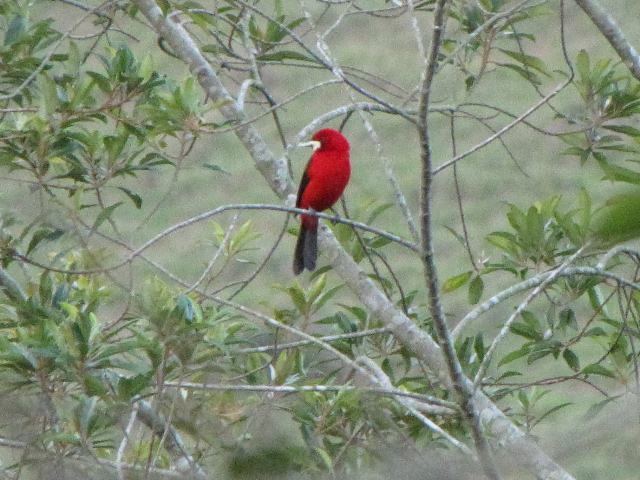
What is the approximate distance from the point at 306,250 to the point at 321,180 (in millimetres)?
495

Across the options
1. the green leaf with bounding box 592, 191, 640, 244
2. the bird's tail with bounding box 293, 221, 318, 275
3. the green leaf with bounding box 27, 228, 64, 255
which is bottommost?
the bird's tail with bounding box 293, 221, 318, 275

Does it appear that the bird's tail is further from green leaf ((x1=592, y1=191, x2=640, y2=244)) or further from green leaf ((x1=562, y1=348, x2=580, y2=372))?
green leaf ((x1=592, y1=191, x2=640, y2=244))

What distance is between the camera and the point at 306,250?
4961mm

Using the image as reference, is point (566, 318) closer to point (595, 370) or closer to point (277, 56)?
point (595, 370)

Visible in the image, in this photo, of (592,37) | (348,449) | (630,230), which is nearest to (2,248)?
(348,449)

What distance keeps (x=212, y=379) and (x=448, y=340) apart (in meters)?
0.86

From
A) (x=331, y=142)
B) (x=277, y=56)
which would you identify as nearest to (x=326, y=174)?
(x=331, y=142)

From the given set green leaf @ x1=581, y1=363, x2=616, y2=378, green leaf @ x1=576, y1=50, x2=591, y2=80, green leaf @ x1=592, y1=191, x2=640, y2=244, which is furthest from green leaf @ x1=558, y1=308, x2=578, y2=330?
green leaf @ x1=592, y1=191, x2=640, y2=244

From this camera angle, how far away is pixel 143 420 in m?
3.16

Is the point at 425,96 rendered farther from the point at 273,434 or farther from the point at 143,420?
the point at 143,420

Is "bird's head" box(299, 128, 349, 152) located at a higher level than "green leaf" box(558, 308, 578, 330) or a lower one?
higher

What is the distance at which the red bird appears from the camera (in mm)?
5016

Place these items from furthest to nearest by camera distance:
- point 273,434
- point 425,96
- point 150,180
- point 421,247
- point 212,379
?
point 150,180, point 212,379, point 421,247, point 425,96, point 273,434

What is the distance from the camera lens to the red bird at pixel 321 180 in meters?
5.02
